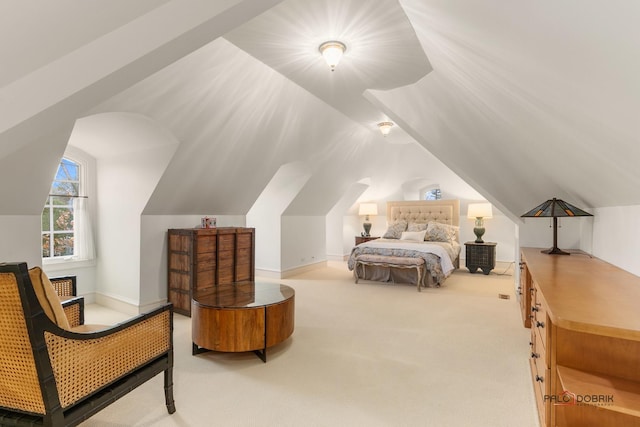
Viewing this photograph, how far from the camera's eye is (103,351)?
162cm

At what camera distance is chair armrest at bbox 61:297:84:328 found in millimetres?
2148

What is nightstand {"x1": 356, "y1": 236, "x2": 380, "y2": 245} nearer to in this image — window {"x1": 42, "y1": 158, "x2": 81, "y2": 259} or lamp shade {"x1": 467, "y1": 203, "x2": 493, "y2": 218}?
lamp shade {"x1": 467, "y1": 203, "x2": 493, "y2": 218}

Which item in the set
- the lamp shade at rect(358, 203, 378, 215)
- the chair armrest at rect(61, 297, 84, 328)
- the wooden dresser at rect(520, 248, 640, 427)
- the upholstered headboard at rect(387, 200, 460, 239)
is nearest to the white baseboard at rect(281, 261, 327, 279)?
the lamp shade at rect(358, 203, 378, 215)

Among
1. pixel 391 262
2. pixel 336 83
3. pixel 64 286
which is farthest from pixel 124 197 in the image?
pixel 391 262

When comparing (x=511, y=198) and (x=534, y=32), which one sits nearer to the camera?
(x=534, y=32)

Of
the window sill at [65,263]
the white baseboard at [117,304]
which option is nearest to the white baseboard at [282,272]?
the white baseboard at [117,304]

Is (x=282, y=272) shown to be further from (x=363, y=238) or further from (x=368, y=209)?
(x=368, y=209)

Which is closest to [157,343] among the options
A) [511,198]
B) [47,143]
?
[47,143]

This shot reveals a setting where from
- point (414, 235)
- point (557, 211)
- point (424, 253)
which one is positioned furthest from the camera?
point (414, 235)

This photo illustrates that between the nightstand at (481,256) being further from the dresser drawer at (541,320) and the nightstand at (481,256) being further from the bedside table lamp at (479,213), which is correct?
the dresser drawer at (541,320)

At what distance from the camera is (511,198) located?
4035 mm

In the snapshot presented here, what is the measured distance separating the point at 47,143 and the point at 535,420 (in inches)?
156

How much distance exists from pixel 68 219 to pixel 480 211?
7096mm

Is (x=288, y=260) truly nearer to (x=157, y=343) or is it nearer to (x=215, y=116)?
(x=215, y=116)
